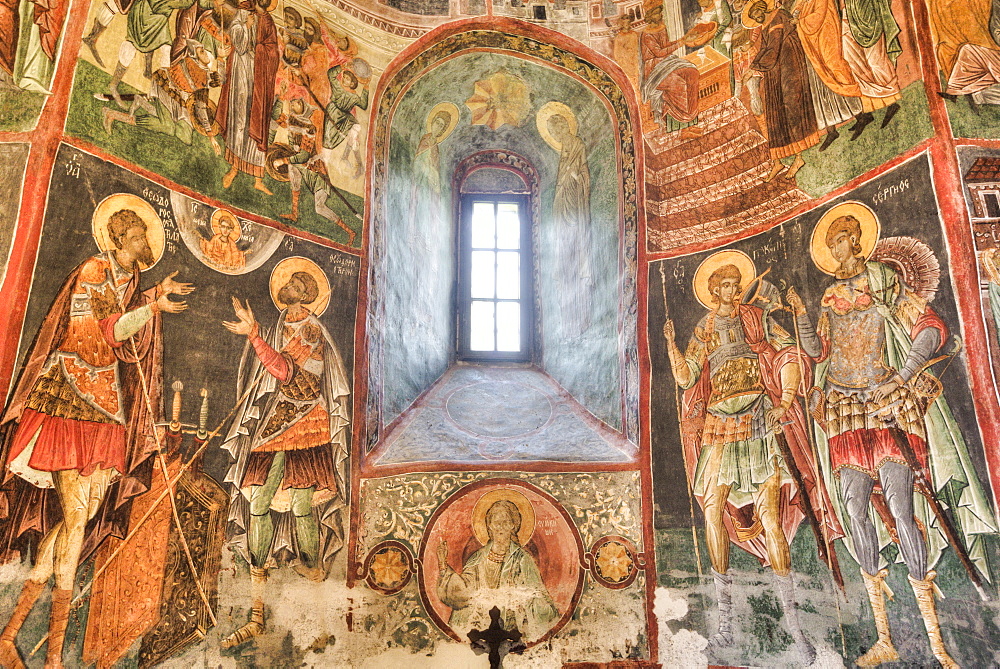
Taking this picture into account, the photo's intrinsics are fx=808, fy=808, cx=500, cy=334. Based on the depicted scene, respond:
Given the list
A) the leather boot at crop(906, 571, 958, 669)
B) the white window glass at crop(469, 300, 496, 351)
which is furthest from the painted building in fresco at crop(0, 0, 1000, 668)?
the white window glass at crop(469, 300, 496, 351)

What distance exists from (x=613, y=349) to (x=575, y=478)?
4.44ft

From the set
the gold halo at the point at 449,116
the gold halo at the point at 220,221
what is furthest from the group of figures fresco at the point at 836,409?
the gold halo at the point at 220,221

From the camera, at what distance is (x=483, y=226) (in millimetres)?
9547

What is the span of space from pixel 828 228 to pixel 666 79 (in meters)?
2.25

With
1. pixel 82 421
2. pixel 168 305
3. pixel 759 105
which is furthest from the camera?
pixel 759 105

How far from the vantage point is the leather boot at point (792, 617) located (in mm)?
6055

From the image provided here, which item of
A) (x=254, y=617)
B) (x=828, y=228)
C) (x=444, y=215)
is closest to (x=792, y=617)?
(x=828, y=228)

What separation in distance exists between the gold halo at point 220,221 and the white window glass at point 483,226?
11.2ft

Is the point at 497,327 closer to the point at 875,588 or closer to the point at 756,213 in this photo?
the point at 756,213

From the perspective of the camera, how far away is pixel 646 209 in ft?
Result: 24.9

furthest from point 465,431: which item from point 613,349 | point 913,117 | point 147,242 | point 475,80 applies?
point 913,117

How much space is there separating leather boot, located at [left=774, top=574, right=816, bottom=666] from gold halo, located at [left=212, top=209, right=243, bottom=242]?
16.6 ft

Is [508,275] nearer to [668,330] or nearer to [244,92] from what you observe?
[668,330]

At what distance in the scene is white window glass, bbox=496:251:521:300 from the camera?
9.30 metres
